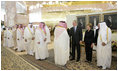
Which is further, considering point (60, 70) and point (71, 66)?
point (71, 66)

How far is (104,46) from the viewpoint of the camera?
351 centimetres

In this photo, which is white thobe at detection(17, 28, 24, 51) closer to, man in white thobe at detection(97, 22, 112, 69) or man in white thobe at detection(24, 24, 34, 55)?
man in white thobe at detection(24, 24, 34, 55)

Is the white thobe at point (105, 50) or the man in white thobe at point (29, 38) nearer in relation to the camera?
the white thobe at point (105, 50)

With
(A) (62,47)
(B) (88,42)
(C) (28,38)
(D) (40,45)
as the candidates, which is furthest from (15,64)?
(B) (88,42)

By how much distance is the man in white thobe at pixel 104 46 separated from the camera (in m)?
3.46

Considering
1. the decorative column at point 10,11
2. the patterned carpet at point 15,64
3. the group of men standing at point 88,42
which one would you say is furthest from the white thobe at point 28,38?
the decorative column at point 10,11

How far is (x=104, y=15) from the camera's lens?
20.6 ft

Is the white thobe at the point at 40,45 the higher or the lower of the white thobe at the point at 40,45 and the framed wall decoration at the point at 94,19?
the lower

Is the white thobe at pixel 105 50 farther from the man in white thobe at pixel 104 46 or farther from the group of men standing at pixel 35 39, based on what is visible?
the group of men standing at pixel 35 39

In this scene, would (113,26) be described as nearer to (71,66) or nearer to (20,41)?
(71,66)

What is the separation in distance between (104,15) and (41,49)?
3.71m

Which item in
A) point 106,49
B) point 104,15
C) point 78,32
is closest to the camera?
point 106,49

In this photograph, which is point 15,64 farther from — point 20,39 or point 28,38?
point 20,39

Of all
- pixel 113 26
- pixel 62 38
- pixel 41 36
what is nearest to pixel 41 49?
pixel 41 36
